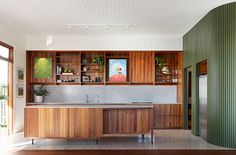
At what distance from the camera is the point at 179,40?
32.7 feet

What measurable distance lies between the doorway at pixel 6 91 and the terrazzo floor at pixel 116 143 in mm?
572

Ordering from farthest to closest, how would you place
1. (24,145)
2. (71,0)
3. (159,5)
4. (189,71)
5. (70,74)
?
(70,74)
(189,71)
(24,145)
(159,5)
(71,0)

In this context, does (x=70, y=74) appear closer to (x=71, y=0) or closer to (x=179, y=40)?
(x=179, y=40)

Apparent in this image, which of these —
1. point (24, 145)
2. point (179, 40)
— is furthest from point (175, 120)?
point (24, 145)

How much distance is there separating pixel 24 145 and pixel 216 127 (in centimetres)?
441

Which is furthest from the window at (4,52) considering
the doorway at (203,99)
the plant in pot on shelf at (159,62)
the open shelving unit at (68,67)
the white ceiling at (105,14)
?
the doorway at (203,99)

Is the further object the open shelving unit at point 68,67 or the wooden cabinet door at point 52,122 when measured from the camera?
the open shelving unit at point 68,67

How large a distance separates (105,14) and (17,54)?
11.9 ft

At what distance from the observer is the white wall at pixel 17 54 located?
8391 millimetres

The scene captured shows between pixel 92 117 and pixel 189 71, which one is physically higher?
pixel 189 71

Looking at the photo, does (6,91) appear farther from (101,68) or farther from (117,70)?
(117,70)

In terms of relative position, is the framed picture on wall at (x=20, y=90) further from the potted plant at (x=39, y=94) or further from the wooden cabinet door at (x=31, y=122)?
the wooden cabinet door at (x=31, y=122)

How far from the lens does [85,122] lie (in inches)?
265

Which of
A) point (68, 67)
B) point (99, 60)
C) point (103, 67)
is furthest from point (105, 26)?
point (68, 67)
